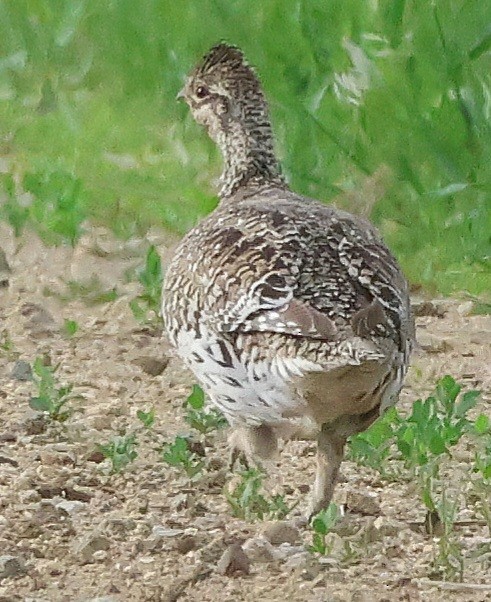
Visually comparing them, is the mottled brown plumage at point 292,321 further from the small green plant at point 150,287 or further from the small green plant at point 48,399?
the small green plant at point 150,287

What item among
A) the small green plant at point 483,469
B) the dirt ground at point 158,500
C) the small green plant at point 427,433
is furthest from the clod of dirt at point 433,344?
the small green plant at point 427,433

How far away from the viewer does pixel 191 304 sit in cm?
428

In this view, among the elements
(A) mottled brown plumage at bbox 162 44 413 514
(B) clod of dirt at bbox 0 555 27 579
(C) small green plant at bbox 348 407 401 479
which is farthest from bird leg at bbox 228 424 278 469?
(B) clod of dirt at bbox 0 555 27 579

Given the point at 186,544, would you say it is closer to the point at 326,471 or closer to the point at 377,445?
the point at 326,471

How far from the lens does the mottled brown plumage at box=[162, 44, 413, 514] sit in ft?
12.4

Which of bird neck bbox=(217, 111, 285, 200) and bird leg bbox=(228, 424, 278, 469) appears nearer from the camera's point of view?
bird leg bbox=(228, 424, 278, 469)

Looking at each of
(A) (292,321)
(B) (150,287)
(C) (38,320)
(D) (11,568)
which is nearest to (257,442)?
(A) (292,321)

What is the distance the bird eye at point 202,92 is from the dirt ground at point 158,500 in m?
0.92

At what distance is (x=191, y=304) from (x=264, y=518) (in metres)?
0.59

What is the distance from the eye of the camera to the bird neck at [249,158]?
202 inches

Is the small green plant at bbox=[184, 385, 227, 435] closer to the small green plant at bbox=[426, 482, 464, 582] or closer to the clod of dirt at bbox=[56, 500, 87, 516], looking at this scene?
the clod of dirt at bbox=[56, 500, 87, 516]

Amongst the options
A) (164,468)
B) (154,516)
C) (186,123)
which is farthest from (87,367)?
(186,123)

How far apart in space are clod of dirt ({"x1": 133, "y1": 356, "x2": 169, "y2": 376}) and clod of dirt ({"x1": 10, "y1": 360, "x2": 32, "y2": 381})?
390 millimetres

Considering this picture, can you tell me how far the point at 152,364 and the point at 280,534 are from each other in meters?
1.58
